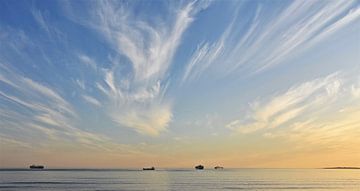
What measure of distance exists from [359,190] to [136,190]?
183 feet

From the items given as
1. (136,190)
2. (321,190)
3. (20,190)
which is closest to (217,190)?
(136,190)

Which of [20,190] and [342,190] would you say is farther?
[342,190]

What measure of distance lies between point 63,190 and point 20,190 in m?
9.29

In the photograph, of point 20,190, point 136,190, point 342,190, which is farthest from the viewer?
point 342,190

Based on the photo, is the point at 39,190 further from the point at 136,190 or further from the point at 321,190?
the point at 321,190

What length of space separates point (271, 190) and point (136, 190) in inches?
1282

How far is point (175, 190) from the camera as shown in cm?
10044

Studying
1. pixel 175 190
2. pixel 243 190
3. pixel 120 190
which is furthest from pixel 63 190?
pixel 243 190

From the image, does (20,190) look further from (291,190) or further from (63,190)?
(291,190)

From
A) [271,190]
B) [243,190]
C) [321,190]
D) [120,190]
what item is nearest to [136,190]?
[120,190]

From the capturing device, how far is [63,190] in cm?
9731

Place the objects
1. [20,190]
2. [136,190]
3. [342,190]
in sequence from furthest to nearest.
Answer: [342,190] → [136,190] → [20,190]

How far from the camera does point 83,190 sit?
97375 millimetres

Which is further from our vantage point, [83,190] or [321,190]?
[321,190]
